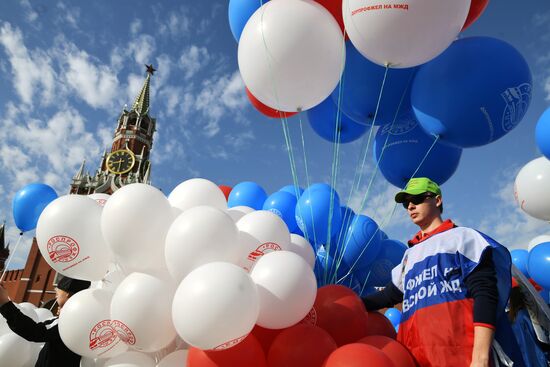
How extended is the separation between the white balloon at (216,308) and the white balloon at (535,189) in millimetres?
5664

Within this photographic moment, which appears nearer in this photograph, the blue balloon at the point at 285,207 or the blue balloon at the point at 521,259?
the blue balloon at the point at 285,207

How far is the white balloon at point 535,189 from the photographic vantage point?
17.4ft

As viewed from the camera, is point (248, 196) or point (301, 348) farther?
point (248, 196)

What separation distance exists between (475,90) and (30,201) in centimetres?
596

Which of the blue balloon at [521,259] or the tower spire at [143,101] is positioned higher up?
the tower spire at [143,101]

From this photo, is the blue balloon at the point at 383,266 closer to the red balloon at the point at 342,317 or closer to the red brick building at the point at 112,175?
the red balloon at the point at 342,317

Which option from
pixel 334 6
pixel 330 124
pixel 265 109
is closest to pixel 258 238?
pixel 265 109

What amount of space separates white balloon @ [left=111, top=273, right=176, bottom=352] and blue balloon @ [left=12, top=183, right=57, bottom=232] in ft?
A: 13.2

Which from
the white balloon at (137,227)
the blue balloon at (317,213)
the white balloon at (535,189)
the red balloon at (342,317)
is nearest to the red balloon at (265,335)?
the red balloon at (342,317)

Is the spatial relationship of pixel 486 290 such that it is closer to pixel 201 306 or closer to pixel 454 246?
pixel 454 246

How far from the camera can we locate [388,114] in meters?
3.31

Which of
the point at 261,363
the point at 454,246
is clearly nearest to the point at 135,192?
the point at 261,363

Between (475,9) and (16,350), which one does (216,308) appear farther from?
(475,9)

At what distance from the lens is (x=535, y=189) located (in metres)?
5.40
